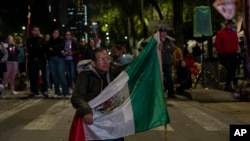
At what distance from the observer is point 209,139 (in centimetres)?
899

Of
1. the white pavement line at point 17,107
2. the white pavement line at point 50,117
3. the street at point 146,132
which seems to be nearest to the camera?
the street at point 146,132

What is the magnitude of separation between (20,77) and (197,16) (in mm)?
5994

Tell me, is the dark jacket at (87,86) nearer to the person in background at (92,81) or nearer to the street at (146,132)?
the person in background at (92,81)

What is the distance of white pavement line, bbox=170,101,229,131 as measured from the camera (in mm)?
10164

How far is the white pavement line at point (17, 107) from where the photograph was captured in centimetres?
1164

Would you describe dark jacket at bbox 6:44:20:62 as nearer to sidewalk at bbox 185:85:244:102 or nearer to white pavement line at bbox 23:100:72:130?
white pavement line at bbox 23:100:72:130

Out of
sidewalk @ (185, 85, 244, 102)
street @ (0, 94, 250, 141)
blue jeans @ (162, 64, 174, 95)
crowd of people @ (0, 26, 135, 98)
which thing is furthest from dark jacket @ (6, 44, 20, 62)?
sidewalk @ (185, 85, 244, 102)

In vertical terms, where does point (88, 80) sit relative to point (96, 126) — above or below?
above

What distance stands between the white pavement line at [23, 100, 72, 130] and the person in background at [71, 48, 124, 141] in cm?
385

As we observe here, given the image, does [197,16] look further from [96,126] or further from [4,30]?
[4,30]

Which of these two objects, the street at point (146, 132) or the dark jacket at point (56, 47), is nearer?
the street at point (146, 132)

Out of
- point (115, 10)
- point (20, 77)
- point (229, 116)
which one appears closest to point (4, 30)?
point (115, 10)

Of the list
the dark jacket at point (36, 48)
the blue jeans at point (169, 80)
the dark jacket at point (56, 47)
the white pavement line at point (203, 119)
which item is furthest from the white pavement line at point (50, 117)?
the blue jeans at point (169, 80)

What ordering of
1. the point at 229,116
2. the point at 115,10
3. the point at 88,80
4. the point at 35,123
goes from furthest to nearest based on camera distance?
the point at 115,10 < the point at 229,116 < the point at 35,123 < the point at 88,80
